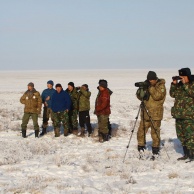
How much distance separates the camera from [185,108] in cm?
778

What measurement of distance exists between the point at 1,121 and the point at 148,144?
7.12m

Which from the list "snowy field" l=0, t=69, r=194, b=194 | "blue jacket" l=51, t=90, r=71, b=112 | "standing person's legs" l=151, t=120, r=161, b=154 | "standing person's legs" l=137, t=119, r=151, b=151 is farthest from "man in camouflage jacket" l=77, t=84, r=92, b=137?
"standing person's legs" l=151, t=120, r=161, b=154

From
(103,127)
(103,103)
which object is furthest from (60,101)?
(103,127)

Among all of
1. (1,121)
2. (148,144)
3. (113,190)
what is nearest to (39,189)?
(113,190)

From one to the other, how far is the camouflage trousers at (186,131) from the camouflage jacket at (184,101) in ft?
0.48

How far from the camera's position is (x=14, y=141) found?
11.4 m

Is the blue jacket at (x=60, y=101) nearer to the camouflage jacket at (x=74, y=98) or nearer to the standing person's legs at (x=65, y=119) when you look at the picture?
the standing person's legs at (x=65, y=119)

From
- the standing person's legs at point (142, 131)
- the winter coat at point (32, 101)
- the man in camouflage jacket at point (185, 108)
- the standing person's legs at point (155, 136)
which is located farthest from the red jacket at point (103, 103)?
the man in camouflage jacket at point (185, 108)

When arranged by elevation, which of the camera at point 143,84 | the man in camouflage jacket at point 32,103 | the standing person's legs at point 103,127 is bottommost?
the standing person's legs at point 103,127

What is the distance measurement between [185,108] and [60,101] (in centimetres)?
521

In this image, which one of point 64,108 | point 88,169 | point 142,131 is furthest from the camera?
point 64,108

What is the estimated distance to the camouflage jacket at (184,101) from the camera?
7.65 m

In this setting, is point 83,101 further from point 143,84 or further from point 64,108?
point 143,84

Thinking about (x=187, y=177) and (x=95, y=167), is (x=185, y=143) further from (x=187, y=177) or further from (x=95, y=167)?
(x=95, y=167)
